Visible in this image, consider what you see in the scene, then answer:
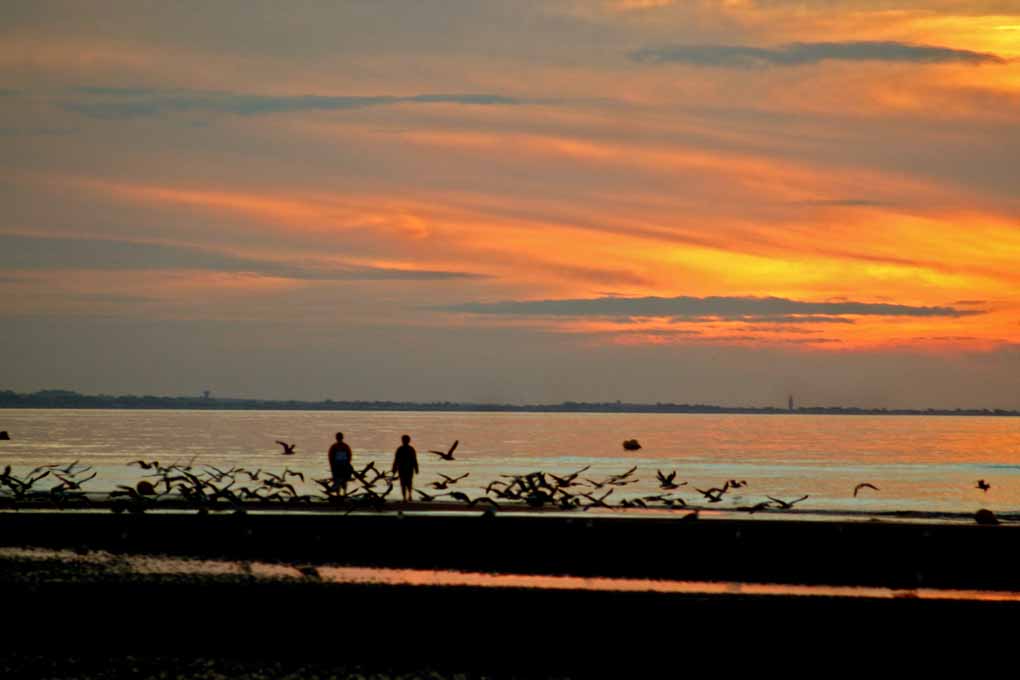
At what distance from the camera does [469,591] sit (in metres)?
27.5

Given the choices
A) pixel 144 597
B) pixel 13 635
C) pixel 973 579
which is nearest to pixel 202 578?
pixel 144 597

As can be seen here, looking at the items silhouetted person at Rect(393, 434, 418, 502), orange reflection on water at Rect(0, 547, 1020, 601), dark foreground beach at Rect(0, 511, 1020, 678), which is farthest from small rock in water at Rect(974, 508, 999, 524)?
silhouetted person at Rect(393, 434, 418, 502)

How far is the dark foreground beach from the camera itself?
20922 millimetres

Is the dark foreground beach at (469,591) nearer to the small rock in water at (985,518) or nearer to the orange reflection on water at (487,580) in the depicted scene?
the orange reflection on water at (487,580)

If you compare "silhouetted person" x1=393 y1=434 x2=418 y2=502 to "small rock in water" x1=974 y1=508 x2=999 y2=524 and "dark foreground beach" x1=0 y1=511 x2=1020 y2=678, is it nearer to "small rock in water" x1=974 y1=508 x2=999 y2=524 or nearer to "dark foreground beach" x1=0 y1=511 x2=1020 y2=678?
"dark foreground beach" x1=0 y1=511 x2=1020 y2=678

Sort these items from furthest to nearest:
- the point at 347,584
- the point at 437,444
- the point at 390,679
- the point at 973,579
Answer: the point at 437,444 → the point at 973,579 → the point at 347,584 → the point at 390,679

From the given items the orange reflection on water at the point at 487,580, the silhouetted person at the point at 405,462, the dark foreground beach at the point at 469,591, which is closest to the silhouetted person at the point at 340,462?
the silhouetted person at the point at 405,462

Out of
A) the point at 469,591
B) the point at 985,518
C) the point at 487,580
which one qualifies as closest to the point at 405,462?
the point at 487,580

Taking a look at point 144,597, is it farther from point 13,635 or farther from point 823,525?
point 823,525

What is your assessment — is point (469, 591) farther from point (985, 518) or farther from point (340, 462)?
point (985, 518)

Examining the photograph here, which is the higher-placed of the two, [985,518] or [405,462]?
[405,462]

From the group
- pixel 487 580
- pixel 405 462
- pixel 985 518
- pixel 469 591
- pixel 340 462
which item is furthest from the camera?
pixel 405 462

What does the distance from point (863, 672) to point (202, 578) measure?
13.6 metres

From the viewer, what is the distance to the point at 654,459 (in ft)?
440
